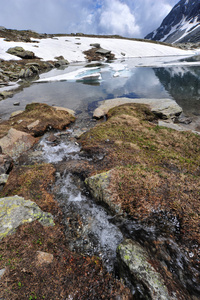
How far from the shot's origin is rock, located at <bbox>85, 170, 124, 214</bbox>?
5.71 metres

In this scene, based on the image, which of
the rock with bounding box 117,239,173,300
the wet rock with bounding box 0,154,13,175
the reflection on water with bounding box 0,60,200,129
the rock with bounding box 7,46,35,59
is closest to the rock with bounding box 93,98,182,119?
the reflection on water with bounding box 0,60,200,129

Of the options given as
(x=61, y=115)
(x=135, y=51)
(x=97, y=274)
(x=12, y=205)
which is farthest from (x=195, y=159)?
(x=135, y=51)

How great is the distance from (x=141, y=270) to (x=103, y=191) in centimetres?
303

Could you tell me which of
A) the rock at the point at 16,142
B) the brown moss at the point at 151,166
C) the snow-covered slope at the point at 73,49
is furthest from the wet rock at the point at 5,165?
the snow-covered slope at the point at 73,49

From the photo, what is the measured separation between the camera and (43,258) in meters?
3.97

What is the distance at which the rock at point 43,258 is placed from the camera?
3.87 metres

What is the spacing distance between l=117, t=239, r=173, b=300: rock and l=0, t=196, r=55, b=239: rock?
9.81 feet

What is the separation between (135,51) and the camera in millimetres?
96375

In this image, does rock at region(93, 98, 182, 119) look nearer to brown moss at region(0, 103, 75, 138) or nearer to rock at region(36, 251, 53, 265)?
brown moss at region(0, 103, 75, 138)

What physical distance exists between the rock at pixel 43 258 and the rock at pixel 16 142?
8.88m

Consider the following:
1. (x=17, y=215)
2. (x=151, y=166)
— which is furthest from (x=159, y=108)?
(x=17, y=215)

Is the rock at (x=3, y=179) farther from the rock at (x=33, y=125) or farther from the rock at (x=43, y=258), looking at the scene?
the rock at (x=33, y=125)

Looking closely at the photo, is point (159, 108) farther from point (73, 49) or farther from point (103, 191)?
point (73, 49)

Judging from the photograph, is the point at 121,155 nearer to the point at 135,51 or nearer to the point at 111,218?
the point at 111,218
